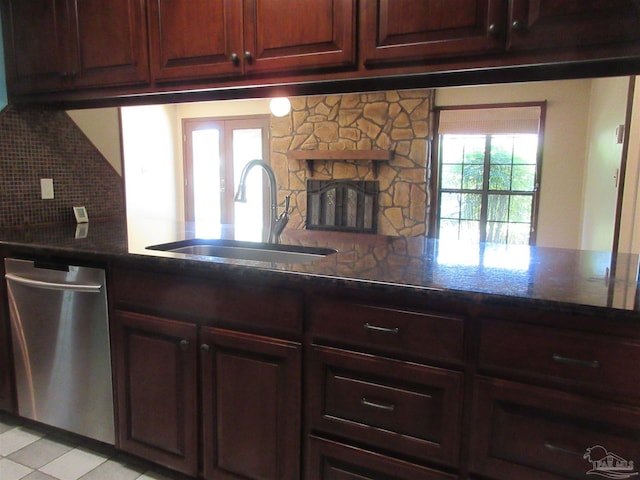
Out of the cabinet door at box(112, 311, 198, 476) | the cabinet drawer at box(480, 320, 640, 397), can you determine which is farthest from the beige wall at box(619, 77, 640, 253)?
the cabinet door at box(112, 311, 198, 476)

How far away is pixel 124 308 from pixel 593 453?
1.51 metres

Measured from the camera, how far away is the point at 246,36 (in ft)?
5.52

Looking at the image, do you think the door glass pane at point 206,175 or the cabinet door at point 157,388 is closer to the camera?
the cabinet door at point 157,388

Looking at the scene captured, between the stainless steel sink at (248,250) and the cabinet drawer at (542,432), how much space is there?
34.1 inches

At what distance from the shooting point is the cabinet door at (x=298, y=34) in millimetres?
1535

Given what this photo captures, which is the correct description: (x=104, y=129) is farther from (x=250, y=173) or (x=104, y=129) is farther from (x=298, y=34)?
(x=250, y=173)

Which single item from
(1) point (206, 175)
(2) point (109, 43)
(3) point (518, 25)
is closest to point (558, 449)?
(3) point (518, 25)

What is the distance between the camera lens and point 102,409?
1722 mm

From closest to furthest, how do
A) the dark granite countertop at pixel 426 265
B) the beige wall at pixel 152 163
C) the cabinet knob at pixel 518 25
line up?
the dark granite countertop at pixel 426 265, the cabinet knob at pixel 518 25, the beige wall at pixel 152 163

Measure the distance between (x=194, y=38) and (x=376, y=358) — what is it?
1443mm

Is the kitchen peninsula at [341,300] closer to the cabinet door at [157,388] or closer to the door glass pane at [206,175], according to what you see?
the cabinet door at [157,388]

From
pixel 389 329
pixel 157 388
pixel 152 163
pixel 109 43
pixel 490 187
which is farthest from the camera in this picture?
pixel 152 163

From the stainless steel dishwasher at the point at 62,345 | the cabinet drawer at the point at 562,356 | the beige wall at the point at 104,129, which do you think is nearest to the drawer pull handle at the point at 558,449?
the cabinet drawer at the point at 562,356

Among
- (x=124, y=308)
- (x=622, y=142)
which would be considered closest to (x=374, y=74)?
(x=124, y=308)
